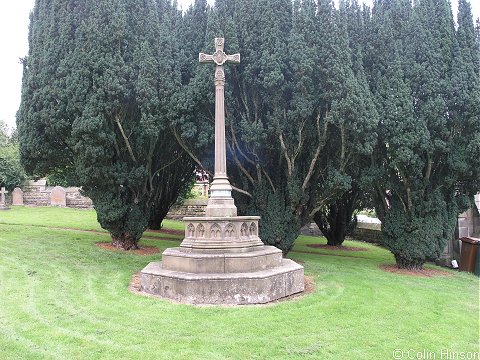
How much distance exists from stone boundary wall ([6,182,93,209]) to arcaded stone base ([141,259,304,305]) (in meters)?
21.6

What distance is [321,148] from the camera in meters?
11.6

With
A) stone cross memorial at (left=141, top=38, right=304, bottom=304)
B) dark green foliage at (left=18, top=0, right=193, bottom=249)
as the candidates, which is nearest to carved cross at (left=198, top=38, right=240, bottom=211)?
stone cross memorial at (left=141, top=38, right=304, bottom=304)

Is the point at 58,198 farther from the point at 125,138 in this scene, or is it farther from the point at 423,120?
the point at 423,120

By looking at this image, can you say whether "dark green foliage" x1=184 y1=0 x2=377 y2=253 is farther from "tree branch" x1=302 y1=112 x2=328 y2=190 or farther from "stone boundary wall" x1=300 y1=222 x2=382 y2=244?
"stone boundary wall" x1=300 y1=222 x2=382 y2=244

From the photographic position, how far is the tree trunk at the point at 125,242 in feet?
42.6

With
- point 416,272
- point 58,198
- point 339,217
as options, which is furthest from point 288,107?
point 58,198

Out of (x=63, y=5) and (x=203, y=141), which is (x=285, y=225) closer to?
(x=203, y=141)

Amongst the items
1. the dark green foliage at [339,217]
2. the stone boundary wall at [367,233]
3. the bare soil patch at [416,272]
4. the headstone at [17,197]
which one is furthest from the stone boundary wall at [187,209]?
the bare soil patch at [416,272]

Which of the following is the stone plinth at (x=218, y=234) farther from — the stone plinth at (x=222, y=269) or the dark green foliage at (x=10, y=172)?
the dark green foliage at (x=10, y=172)

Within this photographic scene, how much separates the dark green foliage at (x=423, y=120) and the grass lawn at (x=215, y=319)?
2.04m

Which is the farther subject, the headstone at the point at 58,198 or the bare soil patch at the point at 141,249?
the headstone at the point at 58,198

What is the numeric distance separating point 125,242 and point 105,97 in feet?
14.5

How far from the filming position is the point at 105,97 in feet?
38.1

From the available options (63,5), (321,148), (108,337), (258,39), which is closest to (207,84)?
(258,39)
